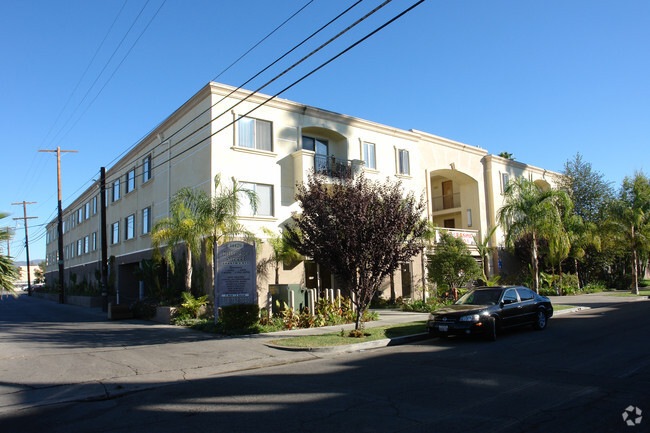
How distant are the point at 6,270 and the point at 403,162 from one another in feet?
67.4

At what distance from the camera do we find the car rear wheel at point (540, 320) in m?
13.9

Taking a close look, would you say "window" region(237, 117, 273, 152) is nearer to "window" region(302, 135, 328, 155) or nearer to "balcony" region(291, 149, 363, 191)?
"balcony" region(291, 149, 363, 191)

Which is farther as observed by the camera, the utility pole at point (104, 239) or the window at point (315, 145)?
the utility pole at point (104, 239)

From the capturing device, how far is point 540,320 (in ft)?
46.3

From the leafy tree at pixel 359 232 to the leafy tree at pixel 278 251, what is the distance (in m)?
5.76

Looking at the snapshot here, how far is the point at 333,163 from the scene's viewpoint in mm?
21875

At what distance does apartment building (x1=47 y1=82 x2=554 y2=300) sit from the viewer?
2008 centimetres

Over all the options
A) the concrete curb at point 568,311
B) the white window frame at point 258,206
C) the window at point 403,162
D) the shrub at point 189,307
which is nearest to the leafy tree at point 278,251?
the white window frame at point 258,206

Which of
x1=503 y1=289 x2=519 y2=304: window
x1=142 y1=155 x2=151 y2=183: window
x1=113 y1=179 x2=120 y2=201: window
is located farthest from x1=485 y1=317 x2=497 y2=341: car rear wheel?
x1=113 y1=179 x2=120 y2=201: window

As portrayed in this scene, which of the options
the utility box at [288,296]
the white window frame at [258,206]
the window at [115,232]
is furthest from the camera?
the window at [115,232]

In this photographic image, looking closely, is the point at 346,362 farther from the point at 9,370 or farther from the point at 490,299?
the point at 9,370

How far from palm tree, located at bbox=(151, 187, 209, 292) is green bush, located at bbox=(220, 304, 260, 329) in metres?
3.54

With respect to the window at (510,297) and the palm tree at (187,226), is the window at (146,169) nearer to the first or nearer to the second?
the palm tree at (187,226)

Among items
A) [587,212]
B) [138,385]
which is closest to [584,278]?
[587,212]
